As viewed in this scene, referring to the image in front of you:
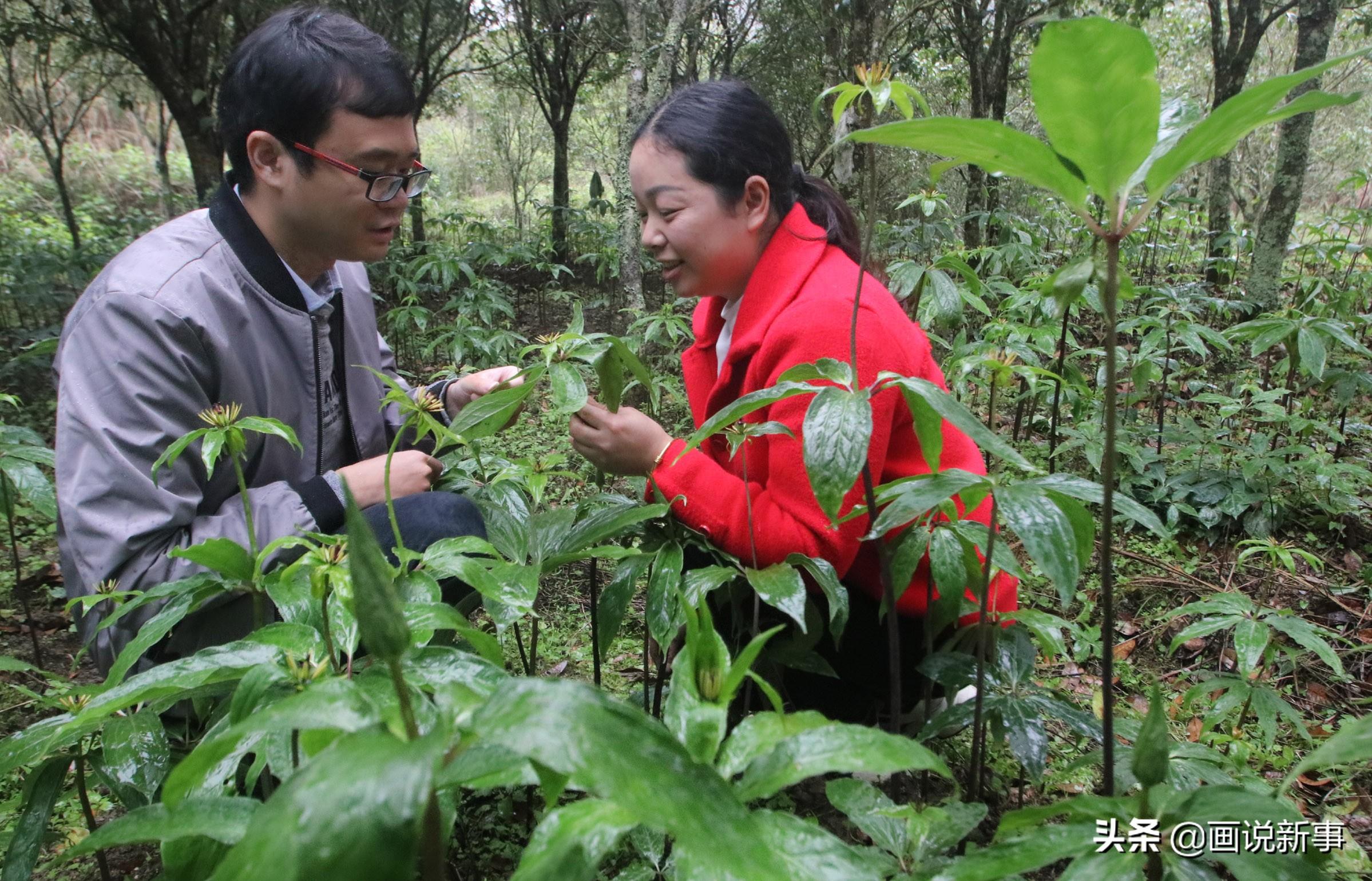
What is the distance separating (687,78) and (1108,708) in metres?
10.4

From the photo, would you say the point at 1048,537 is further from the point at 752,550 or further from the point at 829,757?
the point at 752,550

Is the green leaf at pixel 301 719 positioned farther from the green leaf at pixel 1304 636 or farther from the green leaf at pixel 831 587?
the green leaf at pixel 1304 636

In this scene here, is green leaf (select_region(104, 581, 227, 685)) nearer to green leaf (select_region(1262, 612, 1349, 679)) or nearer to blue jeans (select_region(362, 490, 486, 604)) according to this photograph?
blue jeans (select_region(362, 490, 486, 604))

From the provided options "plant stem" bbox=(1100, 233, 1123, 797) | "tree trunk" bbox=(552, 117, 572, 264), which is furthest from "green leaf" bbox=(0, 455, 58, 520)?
"tree trunk" bbox=(552, 117, 572, 264)

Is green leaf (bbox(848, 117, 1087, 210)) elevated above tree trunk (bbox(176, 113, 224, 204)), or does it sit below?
below

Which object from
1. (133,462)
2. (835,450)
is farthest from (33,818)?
(835,450)

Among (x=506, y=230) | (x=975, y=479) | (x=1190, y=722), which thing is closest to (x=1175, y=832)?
(x=975, y=479)

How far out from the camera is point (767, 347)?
5.20 ft

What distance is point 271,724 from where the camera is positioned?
1.61ft

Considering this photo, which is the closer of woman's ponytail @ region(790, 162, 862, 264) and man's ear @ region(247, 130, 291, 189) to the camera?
man's ear @ region(247, 130, 291, 189)

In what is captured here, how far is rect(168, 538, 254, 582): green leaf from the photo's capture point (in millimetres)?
982

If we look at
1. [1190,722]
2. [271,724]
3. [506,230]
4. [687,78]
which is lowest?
[1190,722]

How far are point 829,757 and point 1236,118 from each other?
0.64m

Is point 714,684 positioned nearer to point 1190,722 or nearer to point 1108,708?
point 1108,708
